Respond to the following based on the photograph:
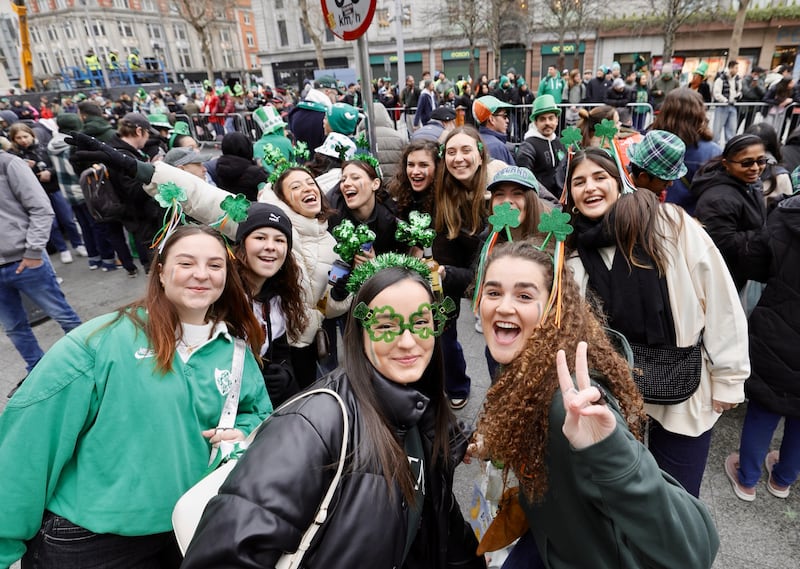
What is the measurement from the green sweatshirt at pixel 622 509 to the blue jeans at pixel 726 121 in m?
11.1

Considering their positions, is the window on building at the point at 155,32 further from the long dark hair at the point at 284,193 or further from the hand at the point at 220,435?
the hand at the point at 220,435

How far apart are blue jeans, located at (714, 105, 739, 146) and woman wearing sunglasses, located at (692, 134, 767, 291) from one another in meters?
8.57

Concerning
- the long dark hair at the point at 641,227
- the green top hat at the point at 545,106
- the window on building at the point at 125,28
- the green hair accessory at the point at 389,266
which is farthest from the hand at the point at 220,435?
the window on building at the point at 125,28

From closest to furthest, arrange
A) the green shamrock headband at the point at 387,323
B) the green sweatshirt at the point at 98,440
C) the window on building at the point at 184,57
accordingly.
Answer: the green sweatshirt at the point at 98,440
the green shamrock headband at the point at 387,323
the window on building at the point at 184,57

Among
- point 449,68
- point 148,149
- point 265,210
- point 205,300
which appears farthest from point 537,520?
point 449,68

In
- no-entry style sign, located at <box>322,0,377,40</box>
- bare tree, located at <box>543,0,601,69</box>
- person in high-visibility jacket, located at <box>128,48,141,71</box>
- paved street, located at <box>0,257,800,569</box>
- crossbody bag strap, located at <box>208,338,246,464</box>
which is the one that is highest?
person in high-visibility jacket, located at <box>128,48,141,71</box>

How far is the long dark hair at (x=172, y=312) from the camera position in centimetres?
178

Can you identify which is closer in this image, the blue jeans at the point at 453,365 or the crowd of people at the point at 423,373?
the crowd of people at the point at 423,373

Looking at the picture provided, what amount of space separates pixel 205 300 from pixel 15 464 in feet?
2.75

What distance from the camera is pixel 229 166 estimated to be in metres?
5.01

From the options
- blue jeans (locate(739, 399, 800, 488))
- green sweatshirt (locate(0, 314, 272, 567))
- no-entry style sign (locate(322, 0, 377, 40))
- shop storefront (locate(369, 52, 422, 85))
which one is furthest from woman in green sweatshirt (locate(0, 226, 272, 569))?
shop storefront (locate(369, 52, 422, 85))

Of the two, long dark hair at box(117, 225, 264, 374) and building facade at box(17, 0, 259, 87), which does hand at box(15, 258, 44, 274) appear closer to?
long dark hair at box(117, 225, 264, 374)

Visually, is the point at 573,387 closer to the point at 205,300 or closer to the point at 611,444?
the point at 611,444

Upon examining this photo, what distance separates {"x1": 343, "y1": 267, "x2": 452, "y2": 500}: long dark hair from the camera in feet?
4.74
